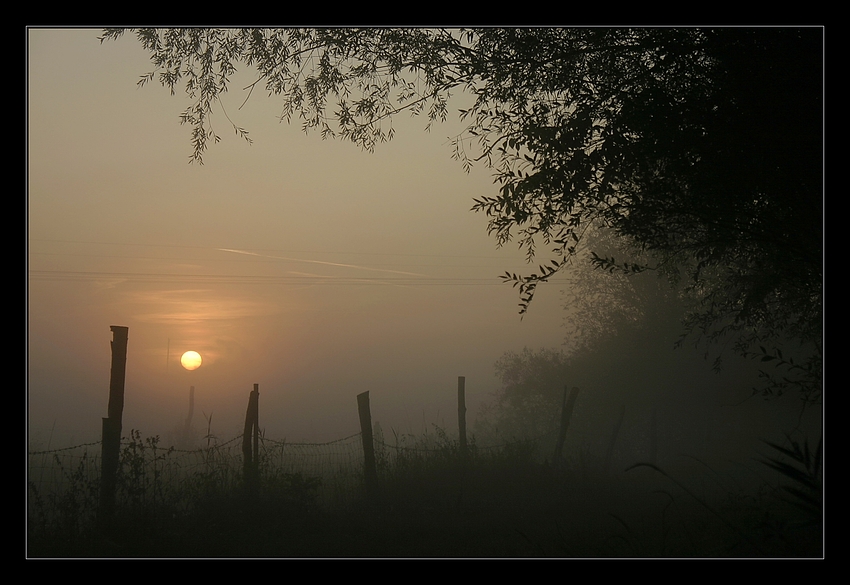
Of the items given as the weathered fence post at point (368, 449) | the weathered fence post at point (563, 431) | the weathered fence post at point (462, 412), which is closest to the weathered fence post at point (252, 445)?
the weathered fence post at point (368, 449)

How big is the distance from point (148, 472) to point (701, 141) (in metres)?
8.28

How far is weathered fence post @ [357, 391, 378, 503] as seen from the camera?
1137 centimetres

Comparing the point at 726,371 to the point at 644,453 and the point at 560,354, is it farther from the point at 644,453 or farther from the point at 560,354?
the point at 560,354

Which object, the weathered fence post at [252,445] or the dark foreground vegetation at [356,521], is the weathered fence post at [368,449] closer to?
the dark foreground vegetation at [356,521]

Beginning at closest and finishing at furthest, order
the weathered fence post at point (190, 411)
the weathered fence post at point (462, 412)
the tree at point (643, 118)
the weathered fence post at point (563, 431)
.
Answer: the tree at point (643, 118)
the weathered fence post at point (462, 412)
the weathered fence post at point (563, 431)
the weathered fence post at point (190, 411)

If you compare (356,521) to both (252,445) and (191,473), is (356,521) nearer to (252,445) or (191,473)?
(252,445)

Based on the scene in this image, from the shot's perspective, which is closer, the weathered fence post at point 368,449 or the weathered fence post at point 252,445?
the weathered fence post at point 252,445

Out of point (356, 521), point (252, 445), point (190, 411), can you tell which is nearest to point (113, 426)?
point (252, 445)

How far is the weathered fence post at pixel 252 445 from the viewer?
1021cm

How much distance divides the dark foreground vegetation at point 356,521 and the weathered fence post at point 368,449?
5.8 inches

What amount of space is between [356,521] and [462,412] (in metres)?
7.11

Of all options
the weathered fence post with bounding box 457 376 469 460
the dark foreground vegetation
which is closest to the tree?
the dark foreground vegetation

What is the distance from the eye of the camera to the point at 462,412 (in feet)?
53.7

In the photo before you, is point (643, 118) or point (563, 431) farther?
point (563, 431)
